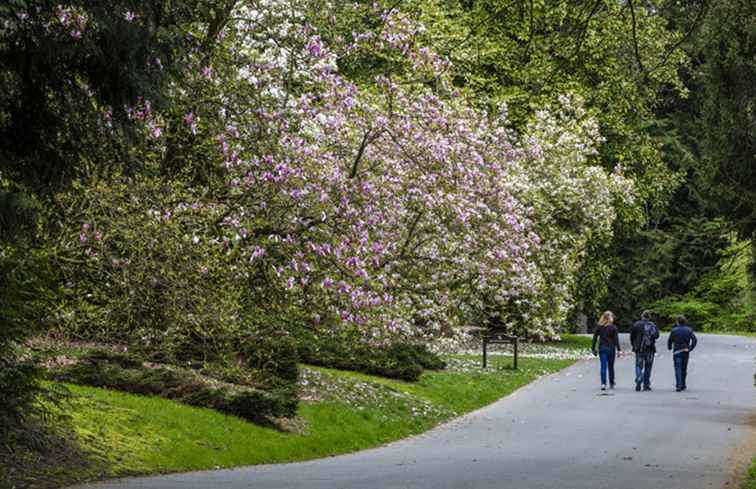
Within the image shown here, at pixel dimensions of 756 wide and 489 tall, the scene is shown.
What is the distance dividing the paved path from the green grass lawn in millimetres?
465

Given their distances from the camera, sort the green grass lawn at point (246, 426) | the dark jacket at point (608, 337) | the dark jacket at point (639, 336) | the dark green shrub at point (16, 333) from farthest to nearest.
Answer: the dark jacket at point (608, 337) < the dark jacket at point (639, 336) < the green grass lawn at point (246, 426) < the dark green shrub at point (16, 333)

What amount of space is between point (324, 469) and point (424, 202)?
7061 mm

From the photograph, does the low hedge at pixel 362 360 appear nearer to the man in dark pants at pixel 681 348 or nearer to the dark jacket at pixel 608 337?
the dark jacket at pixel 608 337

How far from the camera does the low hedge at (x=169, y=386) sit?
17891 mm

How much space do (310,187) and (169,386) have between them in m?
3.58

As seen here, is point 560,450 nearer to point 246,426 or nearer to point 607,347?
point 246,426

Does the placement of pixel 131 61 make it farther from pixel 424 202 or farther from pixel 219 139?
pixel 424 202

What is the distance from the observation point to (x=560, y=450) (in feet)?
59.6

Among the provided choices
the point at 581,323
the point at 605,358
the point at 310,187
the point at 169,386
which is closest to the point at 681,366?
the point at 605,358

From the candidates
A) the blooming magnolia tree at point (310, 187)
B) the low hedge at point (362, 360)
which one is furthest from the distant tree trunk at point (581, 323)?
the blooming magnolia tree at point (310, 187)

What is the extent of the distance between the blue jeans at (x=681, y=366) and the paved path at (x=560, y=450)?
43cm

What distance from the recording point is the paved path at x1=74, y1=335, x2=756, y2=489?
14.2 meters

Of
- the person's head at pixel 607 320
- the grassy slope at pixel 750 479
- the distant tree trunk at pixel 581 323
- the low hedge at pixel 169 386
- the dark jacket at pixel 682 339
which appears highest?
the distant tree trunk at pixel 581 323

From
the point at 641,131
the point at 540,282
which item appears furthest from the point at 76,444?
the point at 641,131
